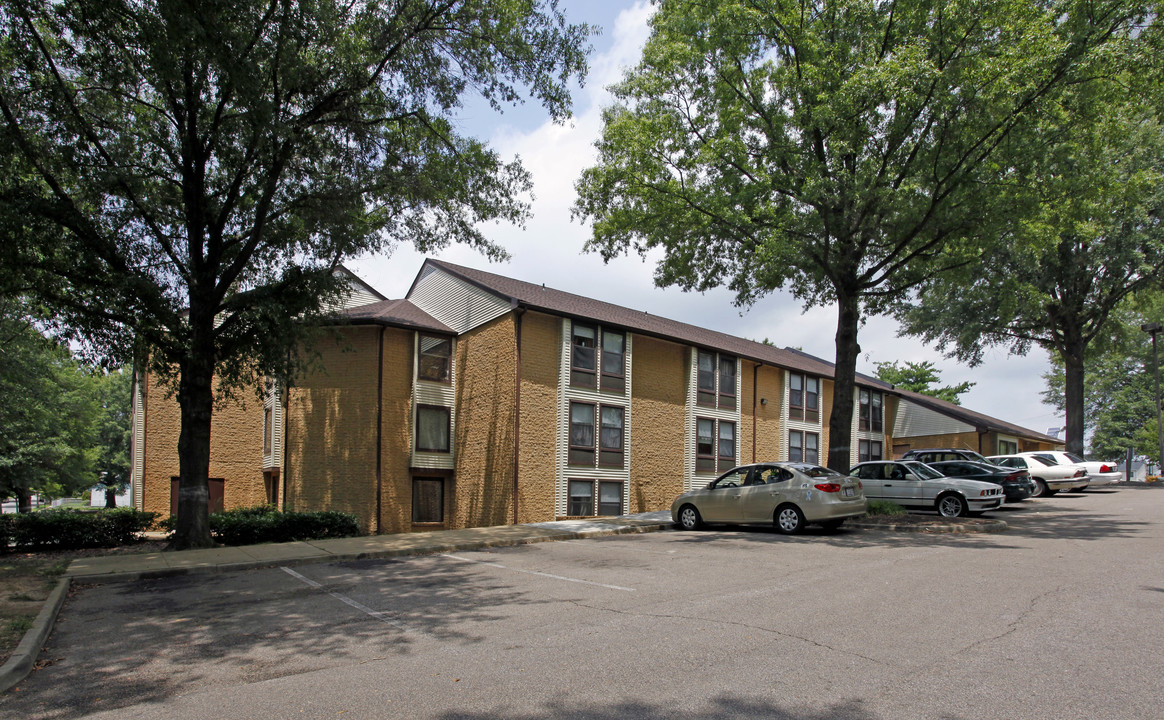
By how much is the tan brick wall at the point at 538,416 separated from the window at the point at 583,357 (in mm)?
673

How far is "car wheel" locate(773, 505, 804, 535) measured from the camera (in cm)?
1484

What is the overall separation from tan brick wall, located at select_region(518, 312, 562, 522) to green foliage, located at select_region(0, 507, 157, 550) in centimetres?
969

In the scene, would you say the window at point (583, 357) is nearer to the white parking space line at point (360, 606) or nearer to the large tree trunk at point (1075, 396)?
the white parking space line at point (360, 606)

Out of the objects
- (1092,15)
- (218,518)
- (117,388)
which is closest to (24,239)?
(218,518)

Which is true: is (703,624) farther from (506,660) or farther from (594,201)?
(594,201)

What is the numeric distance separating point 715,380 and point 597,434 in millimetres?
6746

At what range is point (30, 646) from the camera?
641 centimetres

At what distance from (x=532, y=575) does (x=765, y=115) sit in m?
12.8

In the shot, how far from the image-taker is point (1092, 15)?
14859 millimetres

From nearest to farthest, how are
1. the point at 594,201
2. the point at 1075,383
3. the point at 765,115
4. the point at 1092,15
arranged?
the point at 1092,15
the point at 765,115
the point at 594,201
the point at 1075,383

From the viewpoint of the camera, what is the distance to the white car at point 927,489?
1734 centimetres

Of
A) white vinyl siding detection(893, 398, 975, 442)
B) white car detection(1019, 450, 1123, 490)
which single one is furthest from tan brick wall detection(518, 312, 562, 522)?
white vinyl siding detection(893, 398, 975, 442)

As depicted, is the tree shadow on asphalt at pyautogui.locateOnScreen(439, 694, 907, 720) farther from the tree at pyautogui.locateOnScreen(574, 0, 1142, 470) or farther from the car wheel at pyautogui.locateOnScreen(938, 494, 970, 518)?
the car wheel at pyautogui.locateOnScreen(938, 494, 970, 518)

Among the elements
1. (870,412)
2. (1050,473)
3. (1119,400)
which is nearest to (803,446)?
(870,412)
